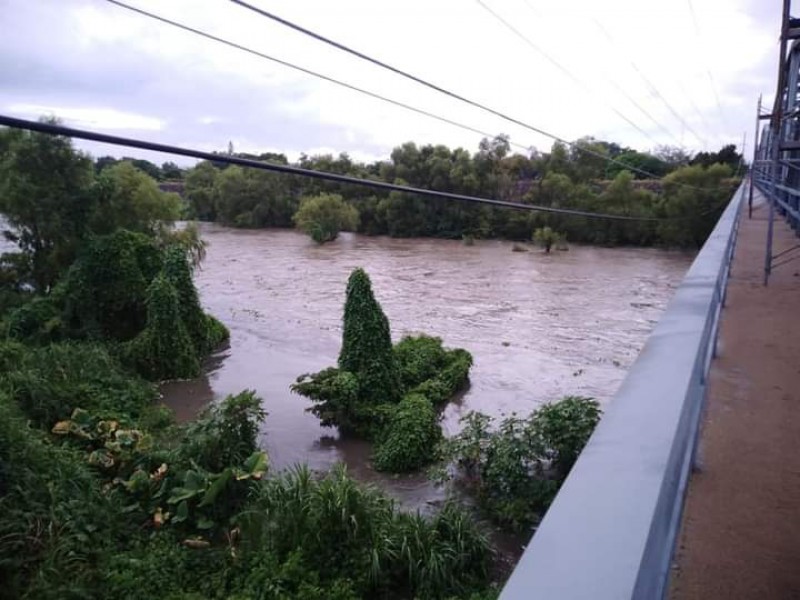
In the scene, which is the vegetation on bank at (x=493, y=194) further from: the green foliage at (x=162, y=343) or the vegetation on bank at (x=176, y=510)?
the vegetation on bank at (x=176, y=510)

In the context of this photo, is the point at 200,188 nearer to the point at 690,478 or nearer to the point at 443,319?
the point at 443,319

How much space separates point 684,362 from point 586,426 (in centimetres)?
584

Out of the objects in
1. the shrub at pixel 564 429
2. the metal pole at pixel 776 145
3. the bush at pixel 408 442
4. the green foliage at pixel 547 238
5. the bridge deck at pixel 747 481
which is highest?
the metal pole at pixel 776 145

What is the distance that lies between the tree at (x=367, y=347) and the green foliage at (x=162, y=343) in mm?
3816

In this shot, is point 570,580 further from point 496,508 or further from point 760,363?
point 496,508

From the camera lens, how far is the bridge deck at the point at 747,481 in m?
1.26

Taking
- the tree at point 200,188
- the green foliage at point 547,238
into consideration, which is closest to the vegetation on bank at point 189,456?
the green foliage at point 547,238

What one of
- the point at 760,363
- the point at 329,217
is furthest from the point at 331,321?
the point at 329,217

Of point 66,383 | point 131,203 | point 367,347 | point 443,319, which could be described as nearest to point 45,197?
point 131,203

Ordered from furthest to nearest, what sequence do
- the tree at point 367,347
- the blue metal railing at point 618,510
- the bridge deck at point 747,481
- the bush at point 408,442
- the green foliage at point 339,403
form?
the tree at point 367,347, the green foliage at point 339,403, the bush at point 408,442, the bridge deck at point 747,481, the blue metal railing at point 618,510

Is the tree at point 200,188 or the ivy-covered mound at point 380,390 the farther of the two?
the tree at point 200,188

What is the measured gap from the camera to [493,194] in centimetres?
3750

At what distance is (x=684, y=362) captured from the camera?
99 cm

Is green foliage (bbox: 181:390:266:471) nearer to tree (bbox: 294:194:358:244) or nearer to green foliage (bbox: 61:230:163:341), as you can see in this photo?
green foliage (bbox: 61:230:163:341)
